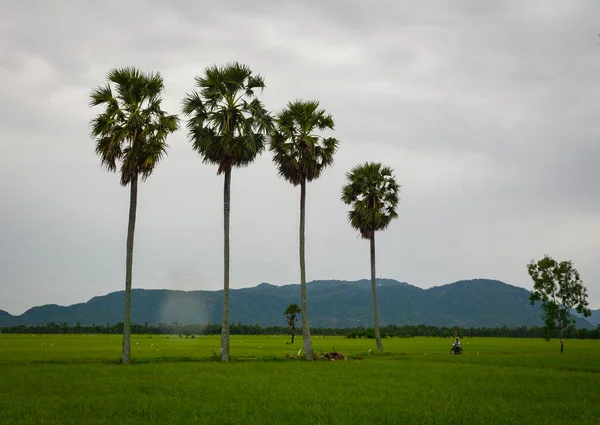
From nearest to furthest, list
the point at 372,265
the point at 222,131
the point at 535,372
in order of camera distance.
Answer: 1. the point at 535,372
2. the point at 222,131
3. the point at 372,265

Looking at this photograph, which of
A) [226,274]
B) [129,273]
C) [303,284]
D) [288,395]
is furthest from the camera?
[303,284]

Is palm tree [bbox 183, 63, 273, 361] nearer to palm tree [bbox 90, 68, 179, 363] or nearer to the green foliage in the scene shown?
palm tree [bbox 90, 68, 179, 363]

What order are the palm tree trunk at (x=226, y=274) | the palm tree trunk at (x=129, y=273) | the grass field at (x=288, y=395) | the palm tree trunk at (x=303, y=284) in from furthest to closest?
the palm tree trunk at (x=303, y=284)
the palm tree trunk at (x=226, y=274)
the palm tree trunk at (x=129, y=273)
the grass field at (x=288, y=395)

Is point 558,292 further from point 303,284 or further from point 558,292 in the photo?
point 303,284

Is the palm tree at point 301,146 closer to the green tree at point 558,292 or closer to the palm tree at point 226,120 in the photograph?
the palm tree at point 226,120

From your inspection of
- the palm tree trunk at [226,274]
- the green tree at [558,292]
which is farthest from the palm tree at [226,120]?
the green tree at [558,292]

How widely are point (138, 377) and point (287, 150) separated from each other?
23560mm

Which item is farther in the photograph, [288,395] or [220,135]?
[220,135]

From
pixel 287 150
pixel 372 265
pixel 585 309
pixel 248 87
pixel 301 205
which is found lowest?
pixel 585 309

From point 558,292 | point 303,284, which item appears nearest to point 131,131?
point 303,284

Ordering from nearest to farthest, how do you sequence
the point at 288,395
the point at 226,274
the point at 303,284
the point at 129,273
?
the point at 288,395 → the point at 129,273 → the point at 226,274 → the point at 303,284

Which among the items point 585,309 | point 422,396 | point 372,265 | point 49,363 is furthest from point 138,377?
point 585,309

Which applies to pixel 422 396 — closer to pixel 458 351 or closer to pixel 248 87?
pixel 248 87

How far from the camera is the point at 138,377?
90.3 ft
